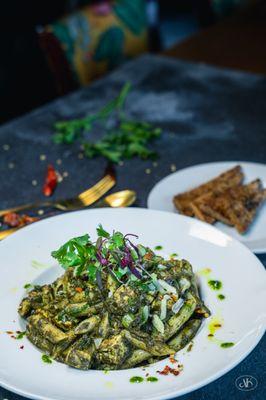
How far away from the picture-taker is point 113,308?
1.16 meters

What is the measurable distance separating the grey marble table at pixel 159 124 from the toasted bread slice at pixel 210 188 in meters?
0.14

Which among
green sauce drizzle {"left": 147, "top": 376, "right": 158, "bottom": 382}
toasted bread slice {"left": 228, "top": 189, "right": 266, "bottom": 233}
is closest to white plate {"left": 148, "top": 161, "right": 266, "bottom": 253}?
toasted bread slice {"left": 228, "top": 189, "right": 266, "bottom": 233}

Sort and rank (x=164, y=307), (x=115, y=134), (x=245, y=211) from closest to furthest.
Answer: (x=164, y=307) → (x=245, y=211) → (x=115, y=134)

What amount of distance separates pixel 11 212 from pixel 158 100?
885 mm

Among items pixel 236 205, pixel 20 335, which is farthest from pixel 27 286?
pixel 236 205

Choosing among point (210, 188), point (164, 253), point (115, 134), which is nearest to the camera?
point (164, 253)

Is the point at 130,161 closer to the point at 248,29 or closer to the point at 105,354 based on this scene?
the point at 105,354

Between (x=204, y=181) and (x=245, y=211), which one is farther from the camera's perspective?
(x=204, y=181)

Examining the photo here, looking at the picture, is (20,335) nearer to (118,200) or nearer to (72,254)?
(72,254)

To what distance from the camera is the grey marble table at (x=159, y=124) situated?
191 centimetres

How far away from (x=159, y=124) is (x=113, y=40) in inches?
32.6

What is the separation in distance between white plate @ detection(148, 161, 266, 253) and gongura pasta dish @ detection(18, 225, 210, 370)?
0.31 metres

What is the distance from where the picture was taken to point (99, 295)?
1209mm

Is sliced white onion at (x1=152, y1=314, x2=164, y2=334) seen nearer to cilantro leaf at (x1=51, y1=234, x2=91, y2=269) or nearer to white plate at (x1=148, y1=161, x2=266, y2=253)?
cilantro leaf at (x1=51, y1=234, x2=91, y2=269)
